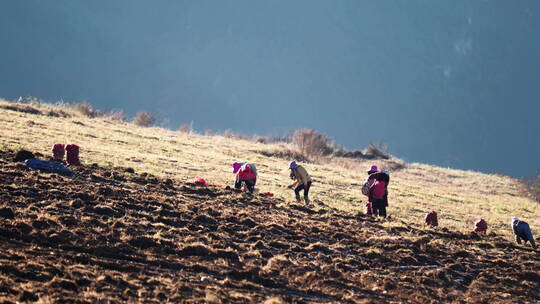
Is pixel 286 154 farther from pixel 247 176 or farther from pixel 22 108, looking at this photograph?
pixel 247 176

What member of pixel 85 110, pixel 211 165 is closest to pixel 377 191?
pixel 211 165

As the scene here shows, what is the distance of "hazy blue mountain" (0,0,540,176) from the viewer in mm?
112312

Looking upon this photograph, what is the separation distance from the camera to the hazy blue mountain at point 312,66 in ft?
368

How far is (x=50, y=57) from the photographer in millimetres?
122000

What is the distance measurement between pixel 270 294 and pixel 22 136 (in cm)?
1384

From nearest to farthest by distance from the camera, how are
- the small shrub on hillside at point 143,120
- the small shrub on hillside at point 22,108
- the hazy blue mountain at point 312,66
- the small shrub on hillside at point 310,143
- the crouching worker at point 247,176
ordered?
the crouching worker at point 247,176, the small shrub on hillside at point 22,108, the small shrub on hillside at point 310,143, the small shrub on hillside at point 143,120, the hazy blue mountain at point 312,66

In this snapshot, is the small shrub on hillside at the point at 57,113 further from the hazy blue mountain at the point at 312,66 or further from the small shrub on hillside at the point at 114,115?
the hazy blue mountain at the point at 312,66

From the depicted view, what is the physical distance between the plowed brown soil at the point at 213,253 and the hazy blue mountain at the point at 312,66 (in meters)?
89.2

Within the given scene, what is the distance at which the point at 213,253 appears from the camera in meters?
9.74

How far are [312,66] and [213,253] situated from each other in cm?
12969

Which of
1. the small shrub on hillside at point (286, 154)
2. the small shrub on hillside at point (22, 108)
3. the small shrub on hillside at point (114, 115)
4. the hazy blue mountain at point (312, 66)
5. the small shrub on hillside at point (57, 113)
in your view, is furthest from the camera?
the hazy blue mountain at point (312, 66)

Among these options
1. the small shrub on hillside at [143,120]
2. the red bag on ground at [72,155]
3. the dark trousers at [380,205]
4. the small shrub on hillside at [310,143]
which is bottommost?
the dark trousers at [380,205]

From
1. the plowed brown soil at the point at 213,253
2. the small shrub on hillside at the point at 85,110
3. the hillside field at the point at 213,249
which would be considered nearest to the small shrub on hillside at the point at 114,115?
the small shrub on hillside at the point at 85,110

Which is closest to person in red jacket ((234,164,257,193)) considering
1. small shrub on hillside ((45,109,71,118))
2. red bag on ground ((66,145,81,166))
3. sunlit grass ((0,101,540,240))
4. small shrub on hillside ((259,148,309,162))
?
sunlit grass ((0,101,540,240))
